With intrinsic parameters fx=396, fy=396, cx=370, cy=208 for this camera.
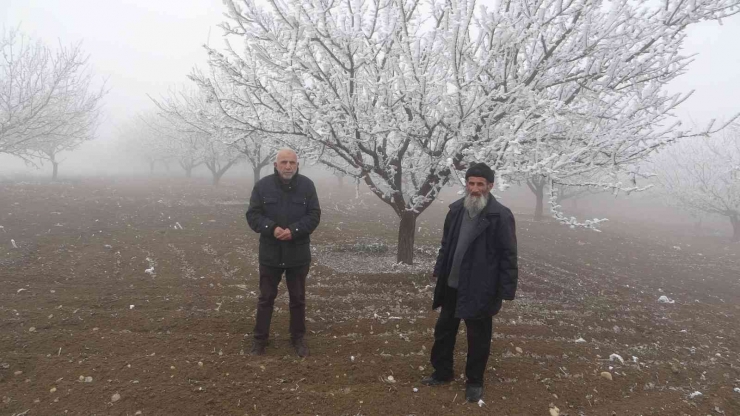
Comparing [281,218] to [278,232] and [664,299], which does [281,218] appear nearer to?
[278,232]

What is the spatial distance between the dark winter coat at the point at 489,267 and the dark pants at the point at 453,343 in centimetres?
18

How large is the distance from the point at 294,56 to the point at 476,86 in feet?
8.52

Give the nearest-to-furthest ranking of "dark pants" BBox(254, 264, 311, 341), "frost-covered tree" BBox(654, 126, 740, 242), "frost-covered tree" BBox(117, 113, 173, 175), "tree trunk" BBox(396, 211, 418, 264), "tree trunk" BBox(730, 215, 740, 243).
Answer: "dark pants" BBox(254, 264, 311, 341)
"tree trunk" BBox(396, 211, 418, 264)
"frost-covered tree" BBox(654, 126, 740, 242)
"tree trunk" BBox(730, 215, 740, 243)
"frost-covered tree" BBox(117, 113, 173, 175)

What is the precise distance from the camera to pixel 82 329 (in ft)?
15.1

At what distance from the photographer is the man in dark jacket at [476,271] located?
3375 mm

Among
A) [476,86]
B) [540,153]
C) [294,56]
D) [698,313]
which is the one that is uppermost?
[294,56]

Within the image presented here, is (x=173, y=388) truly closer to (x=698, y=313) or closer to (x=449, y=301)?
(x=449, y=301)

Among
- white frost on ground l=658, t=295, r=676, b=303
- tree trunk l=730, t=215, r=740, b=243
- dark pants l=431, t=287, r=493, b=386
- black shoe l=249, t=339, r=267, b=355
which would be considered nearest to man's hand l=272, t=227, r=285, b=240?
black shoe l=249, t=339, r=267, b=355

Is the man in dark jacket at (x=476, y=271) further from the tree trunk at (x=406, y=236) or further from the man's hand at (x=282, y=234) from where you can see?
the tree trunk at (x=406, y=236)

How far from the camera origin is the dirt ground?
3412mm

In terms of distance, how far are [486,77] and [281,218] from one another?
3981mm

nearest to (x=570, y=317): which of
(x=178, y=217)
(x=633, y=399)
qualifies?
(x=633, y=399)

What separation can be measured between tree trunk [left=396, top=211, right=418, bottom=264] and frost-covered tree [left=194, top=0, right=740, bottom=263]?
1.44m

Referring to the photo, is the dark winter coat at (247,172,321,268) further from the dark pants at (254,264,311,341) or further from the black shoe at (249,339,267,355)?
the black shoe at (249,339,267,355)
